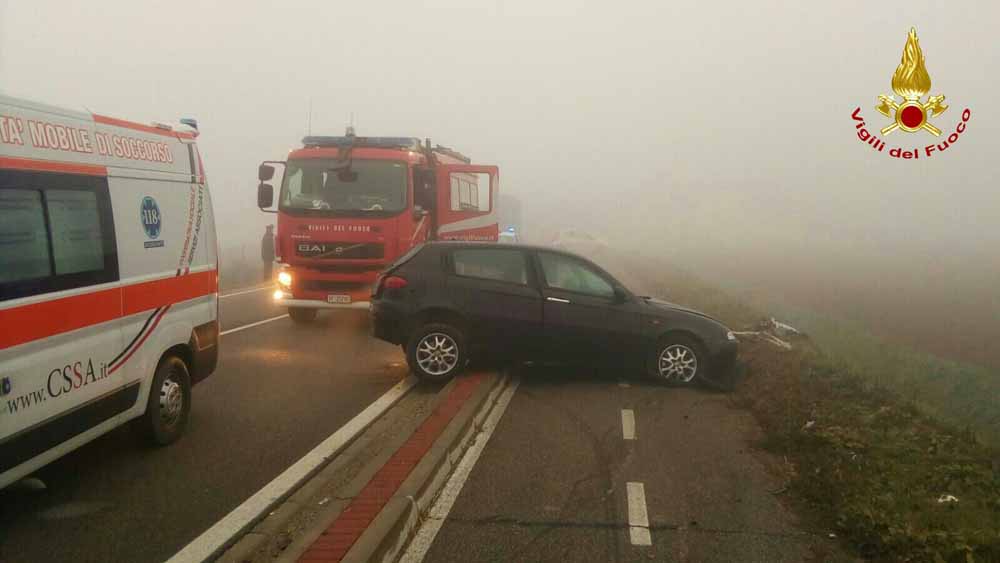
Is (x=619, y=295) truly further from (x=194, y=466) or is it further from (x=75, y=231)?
(x=75, y=231)

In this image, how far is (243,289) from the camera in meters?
23.8

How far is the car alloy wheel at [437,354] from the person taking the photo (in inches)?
388

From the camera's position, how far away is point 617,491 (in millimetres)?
6125

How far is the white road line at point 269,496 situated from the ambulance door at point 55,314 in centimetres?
117

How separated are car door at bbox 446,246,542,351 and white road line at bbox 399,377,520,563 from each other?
57.0 inches

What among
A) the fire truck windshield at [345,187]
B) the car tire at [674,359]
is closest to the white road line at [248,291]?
the fire truck windshield at [345,187]

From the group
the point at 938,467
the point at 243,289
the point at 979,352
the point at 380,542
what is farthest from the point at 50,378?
the point at 243,289

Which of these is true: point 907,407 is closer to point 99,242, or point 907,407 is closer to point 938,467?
point 938,467

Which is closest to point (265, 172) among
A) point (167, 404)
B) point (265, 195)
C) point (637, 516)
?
point (265, 195)

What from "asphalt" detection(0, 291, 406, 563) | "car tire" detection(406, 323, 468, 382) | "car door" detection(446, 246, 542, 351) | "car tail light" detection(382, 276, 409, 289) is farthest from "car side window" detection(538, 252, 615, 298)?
"asphalt" detection(0, 291, 406, 563)

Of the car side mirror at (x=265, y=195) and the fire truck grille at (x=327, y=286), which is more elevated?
the car side mirror at (x=265, y=195)

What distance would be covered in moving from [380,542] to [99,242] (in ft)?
10.1

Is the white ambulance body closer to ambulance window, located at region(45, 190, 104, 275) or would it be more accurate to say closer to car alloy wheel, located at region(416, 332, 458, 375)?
ambulance window, located at region(45, 190, 104, 275)

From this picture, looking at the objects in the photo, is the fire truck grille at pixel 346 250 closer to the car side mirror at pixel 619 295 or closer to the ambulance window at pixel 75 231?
the car side mirror at pixel 619 295
